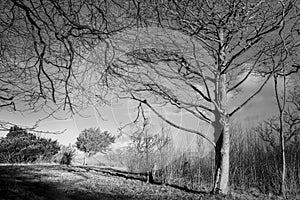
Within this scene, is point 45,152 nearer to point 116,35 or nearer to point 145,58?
point 145,58

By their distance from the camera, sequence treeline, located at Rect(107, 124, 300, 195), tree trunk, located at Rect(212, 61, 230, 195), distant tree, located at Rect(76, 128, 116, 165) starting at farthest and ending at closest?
distant tree, located at Rect(76, 128, 116, 165)
treeline, located at Rect(107, 124, 300, 195)
tree trunk, located at Rect(212, 61, 230, 195)

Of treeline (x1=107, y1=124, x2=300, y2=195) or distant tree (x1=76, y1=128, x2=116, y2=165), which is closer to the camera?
treeline (x1=107, y1=124, x2=300, y2=195)

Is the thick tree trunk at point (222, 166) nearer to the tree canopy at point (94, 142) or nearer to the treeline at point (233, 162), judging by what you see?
the treeline at point (233, 162)

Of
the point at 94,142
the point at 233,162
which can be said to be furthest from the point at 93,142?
the point at 233,162

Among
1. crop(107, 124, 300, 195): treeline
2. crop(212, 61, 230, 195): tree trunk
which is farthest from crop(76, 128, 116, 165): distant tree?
crop(212, 61, 230, 195): tree trunk

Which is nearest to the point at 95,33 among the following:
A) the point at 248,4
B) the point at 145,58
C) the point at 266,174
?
the point at 145,58

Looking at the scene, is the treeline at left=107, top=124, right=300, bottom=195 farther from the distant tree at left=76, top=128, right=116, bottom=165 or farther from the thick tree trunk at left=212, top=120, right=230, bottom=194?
the distant tree at left=76, top=128, right=116, bottom=165

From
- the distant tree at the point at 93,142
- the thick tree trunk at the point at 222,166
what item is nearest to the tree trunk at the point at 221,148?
the thick tree trunk at the point at 222,166

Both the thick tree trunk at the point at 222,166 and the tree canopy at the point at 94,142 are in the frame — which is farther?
the tree canopy at the point at 94,142

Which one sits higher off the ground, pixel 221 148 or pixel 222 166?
pixel 221 148

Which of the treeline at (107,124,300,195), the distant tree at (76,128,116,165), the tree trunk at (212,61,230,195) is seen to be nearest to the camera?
the tree trunk at (212,61,230,195)

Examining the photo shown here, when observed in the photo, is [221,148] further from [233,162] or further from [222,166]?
[233,162]

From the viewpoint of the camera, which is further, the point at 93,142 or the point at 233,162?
the point at 93,142

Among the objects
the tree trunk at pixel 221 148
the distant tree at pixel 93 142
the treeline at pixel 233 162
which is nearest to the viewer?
the tree trunk at pixel 221 148
